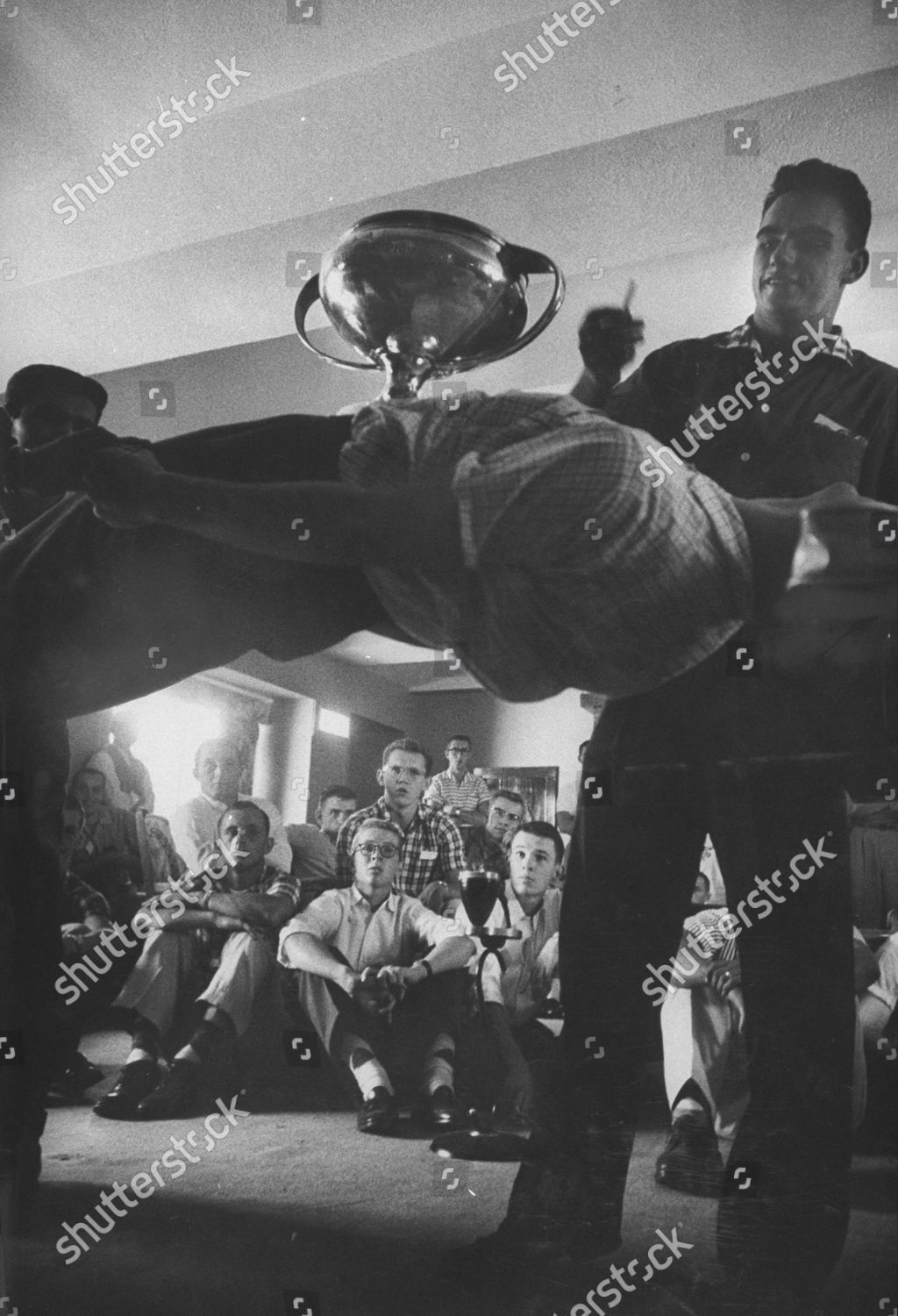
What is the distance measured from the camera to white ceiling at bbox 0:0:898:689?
3129 mm

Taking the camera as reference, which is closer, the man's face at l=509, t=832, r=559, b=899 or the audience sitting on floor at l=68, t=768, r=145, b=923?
the man's face at l=509, t=832, r=559, b=899

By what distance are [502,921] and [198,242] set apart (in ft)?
7.52

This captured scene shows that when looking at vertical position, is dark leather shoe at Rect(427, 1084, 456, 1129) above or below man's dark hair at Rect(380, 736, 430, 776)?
below

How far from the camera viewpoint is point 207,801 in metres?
3.39

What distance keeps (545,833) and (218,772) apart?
0.97 meters

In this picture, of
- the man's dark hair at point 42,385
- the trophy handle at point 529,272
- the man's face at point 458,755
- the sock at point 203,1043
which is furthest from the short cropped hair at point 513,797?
the man's dark hair at point 42,385

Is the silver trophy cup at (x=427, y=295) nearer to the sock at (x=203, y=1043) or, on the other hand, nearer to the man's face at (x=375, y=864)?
the man's face at (x=375, y=864)

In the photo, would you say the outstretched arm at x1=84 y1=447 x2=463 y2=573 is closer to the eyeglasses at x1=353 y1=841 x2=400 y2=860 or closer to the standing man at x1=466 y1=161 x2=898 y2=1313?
the standing man at x1=466 y1=161 x2=898 y2=1313

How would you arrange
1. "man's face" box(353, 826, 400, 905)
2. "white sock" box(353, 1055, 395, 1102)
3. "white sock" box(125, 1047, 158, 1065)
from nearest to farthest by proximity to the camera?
"white sock" box(353, 1055, 395, 1102)
"man's face" box(353, 826, 400, 905)
"white sock" box(125, 1047, 158, 1065)

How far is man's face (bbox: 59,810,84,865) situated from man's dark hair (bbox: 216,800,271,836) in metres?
0.46

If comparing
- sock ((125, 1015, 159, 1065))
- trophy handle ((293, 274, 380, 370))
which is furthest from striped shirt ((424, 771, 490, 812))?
trophy handle ((293, 274, 380, 370))

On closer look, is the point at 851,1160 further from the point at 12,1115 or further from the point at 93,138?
the point at 93,138

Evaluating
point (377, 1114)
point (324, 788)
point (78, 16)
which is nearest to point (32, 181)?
point (78, 16)

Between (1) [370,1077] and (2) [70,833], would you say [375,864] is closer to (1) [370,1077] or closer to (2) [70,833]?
(1) [370,1077]
